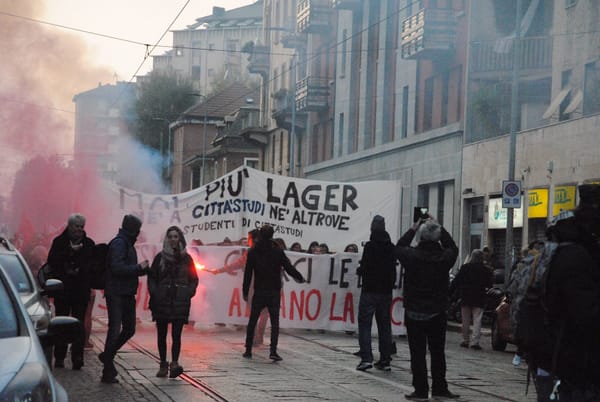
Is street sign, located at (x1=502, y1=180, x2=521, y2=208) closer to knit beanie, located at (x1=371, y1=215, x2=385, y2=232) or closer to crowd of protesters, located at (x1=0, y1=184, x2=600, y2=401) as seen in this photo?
crowd of protesters, located at (x1=0, y1=184, x2=600, y2=401)

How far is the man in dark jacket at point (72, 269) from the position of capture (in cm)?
1402

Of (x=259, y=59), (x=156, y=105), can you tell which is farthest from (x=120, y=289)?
(x=156, y=105)

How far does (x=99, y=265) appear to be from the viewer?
551 inches

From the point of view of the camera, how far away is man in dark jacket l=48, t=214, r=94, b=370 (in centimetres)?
1402

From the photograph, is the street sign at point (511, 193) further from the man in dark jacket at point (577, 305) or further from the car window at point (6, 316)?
the car window at point (6, 316)

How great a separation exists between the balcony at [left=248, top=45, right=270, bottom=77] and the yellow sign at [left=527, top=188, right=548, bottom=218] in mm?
37282

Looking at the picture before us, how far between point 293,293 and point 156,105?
74583mm

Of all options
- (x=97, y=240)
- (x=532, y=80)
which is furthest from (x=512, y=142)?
(x=97, y=240)

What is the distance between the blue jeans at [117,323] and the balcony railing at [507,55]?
68.5 feet

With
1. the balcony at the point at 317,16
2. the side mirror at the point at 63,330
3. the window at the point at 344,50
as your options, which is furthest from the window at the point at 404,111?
the side mirror at the point at 63,330

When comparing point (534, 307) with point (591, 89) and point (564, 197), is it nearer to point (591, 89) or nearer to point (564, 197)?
point (591, 89)

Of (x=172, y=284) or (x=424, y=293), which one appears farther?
(x=172, y=284)

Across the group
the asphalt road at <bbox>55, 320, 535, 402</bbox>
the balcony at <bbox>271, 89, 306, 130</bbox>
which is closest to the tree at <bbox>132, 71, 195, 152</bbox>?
the balcony at <bbox>271, 89, 306, 130</bbox>

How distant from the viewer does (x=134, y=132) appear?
9519cm
